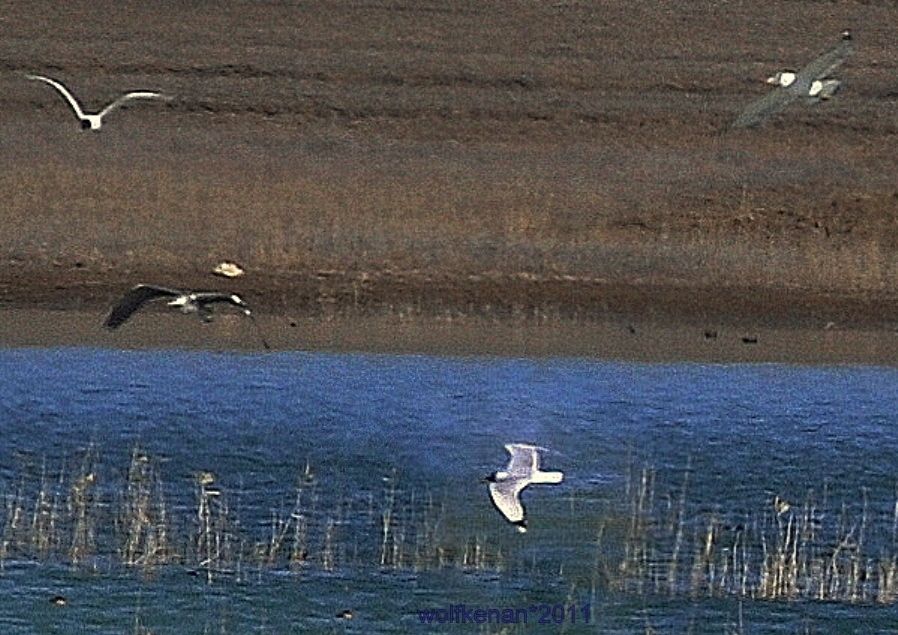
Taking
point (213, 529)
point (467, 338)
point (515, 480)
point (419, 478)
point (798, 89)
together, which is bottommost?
point (213, 529)

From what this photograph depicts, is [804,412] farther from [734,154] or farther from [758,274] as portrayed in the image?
[734,154]

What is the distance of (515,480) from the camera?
12.4 metres

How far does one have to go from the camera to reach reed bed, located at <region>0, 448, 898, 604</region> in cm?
1303

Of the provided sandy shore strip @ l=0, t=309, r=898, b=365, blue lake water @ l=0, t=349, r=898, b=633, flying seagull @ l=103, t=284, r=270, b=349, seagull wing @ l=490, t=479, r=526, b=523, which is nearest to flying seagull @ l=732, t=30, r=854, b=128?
seagull wing @ l=490, t=479, r=526, b=523

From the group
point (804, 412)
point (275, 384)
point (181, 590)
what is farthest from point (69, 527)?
point (804, 412)

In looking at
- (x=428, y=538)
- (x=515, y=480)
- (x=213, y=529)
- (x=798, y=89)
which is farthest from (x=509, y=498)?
(x=798, y=89)

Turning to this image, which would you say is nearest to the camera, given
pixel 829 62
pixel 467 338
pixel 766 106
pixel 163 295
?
pixel 829 62

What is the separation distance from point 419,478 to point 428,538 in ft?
5.00

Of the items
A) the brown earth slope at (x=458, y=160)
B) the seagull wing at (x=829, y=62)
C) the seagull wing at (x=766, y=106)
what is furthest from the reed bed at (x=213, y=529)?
the brown earth slope at (x=458, y=160)

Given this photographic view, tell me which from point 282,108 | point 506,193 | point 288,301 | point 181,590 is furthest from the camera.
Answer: point 282,108

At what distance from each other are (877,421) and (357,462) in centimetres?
358

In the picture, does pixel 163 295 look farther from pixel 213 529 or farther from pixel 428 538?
pixel 428 538

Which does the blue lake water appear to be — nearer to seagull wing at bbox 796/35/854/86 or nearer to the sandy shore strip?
the sandy shore strip

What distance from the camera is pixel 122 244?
2000 cm
